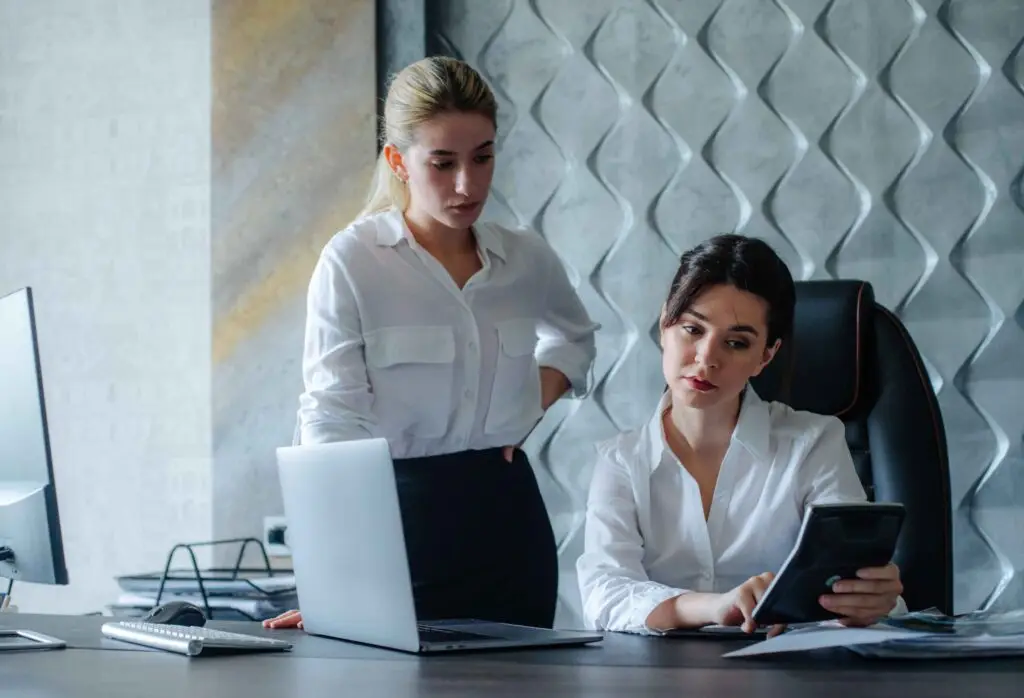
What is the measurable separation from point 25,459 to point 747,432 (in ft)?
2.99

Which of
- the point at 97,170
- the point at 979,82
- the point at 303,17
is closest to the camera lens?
the point at 979,82

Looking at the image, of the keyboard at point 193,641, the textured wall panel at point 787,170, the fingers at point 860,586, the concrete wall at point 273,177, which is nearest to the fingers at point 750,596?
the fingers at point 860,586

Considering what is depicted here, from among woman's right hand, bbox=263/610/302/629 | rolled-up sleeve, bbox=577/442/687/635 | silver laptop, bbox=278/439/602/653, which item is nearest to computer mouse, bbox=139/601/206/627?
woman's right hand, bbox=263/610/302/629

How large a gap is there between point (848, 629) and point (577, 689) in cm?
36

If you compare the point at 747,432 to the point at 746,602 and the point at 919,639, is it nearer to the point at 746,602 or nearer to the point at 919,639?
the point at 746,602

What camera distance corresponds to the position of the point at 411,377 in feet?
5.71

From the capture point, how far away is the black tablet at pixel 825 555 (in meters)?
1.10

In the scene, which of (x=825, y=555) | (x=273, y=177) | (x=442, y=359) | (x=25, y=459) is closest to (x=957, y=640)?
(x=825, y=555)

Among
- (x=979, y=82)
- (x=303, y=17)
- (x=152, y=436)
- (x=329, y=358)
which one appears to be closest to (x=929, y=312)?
(x=979, y=82)

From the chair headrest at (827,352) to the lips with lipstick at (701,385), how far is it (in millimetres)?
173

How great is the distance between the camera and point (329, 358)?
1.69 m

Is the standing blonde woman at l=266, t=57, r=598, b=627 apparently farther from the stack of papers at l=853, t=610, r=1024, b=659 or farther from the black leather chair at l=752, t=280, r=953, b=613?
the stack of papers at l=853, t=610, r=1024, b=659

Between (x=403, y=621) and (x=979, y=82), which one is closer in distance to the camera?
(x=403, y=621)

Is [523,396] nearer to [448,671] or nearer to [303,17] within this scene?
[448,671]
